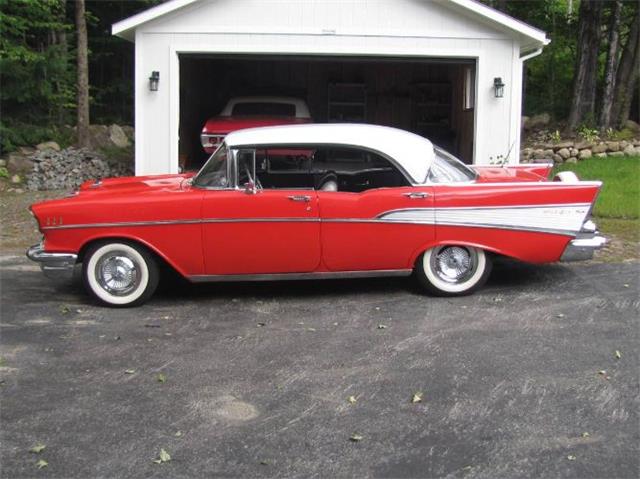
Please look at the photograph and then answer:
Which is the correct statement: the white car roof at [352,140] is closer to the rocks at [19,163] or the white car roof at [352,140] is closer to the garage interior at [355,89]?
the rocks at [19,163]

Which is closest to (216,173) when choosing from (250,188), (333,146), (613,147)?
(250,188)

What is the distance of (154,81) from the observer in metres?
Result: 12.0

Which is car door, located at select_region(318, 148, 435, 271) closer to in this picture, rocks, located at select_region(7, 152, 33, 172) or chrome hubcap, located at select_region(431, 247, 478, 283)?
chrome hubcap, located at select_region(431, 247, 478, 283)

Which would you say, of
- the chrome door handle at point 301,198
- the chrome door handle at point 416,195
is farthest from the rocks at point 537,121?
the chrome door handle at point 301,198

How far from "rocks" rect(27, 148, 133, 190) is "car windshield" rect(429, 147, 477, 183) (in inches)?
368

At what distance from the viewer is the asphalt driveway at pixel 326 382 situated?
3.74 meters

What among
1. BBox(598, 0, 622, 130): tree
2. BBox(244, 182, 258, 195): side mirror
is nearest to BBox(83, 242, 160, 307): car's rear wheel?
BBox(244, 182, 258, 195): side mirror

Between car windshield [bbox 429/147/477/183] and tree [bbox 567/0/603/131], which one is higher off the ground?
tree [bbox 567/0/603/131]

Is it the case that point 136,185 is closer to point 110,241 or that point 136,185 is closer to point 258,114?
point 110,241

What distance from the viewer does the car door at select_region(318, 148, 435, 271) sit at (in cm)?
655

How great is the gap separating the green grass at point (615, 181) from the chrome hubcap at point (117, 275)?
22.9ft

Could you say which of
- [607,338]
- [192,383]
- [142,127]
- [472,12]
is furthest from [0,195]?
[607,338]

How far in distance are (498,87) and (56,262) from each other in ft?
26.7

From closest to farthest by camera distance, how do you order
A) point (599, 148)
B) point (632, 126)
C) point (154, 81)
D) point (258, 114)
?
1. point (154, 81)
2. point (258, 114)
3. point (599, 148)
4. point (632, 126)
